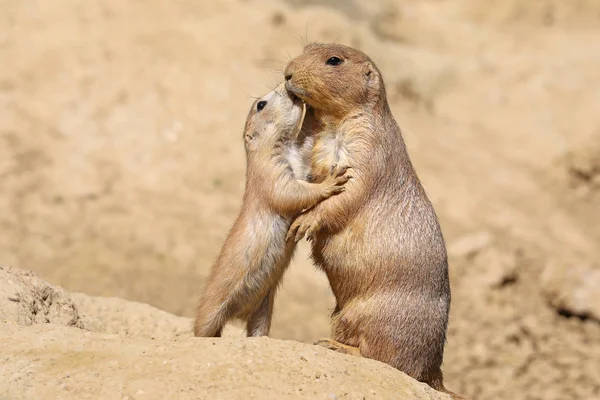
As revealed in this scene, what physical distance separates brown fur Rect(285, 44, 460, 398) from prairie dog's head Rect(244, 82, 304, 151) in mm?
121

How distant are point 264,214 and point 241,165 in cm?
572

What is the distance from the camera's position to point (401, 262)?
539 cm

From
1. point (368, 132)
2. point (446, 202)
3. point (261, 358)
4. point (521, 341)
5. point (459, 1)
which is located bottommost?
point (261, 358)

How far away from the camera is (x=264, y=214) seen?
5613 mm

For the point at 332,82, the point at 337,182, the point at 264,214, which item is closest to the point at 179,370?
the point at 264,214

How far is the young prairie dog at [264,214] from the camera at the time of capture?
5.53 metres

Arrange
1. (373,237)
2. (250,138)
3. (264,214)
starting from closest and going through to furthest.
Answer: (373,237) → (264,214) → (250,138)

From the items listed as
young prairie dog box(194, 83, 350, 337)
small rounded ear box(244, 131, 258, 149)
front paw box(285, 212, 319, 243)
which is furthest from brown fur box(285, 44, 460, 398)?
small rounded ear box(244, 131, 258, 149)

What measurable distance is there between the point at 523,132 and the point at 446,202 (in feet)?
10.3

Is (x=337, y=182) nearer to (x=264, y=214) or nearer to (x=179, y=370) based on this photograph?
(x=264, y=214)

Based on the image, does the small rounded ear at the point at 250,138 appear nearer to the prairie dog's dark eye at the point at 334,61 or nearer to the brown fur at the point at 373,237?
the brown fur at the point at 373,237

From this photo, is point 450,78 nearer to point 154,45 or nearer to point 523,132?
point 523,132

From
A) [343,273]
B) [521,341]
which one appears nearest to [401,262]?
[343,273]

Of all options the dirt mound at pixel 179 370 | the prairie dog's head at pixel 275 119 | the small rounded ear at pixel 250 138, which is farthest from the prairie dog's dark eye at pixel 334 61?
the dirt mound at pixel 179 370
